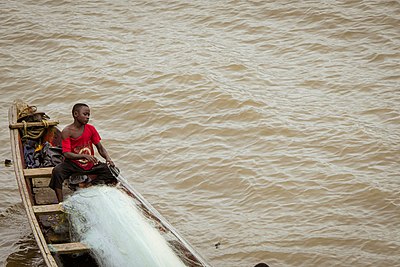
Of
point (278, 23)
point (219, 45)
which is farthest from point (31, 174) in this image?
point (278, 23)

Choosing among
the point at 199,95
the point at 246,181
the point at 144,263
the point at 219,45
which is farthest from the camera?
the point at 219,45

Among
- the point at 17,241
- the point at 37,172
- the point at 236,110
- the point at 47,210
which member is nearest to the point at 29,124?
the point at 37,172

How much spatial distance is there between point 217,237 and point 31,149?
2.59 metres

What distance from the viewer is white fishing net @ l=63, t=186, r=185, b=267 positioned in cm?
573

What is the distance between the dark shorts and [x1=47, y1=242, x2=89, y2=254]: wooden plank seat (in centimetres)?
98

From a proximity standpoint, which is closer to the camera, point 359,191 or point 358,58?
point 359,191

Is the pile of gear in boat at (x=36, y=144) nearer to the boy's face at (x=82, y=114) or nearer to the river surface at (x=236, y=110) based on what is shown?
the river surface at (x=236, y=110)

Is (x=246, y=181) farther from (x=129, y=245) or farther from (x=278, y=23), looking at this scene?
(x=278, y=23)

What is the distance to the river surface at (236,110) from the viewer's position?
779 centimetres

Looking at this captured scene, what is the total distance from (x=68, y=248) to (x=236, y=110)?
5.18 metres

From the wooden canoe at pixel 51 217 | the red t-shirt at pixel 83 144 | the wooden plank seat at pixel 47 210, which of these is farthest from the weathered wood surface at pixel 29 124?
the wooden plank seat at pixel 47 210

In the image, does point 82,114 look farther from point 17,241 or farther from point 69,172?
point 17,241

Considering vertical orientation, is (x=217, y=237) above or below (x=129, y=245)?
below

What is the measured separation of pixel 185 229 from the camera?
25.8 feet
